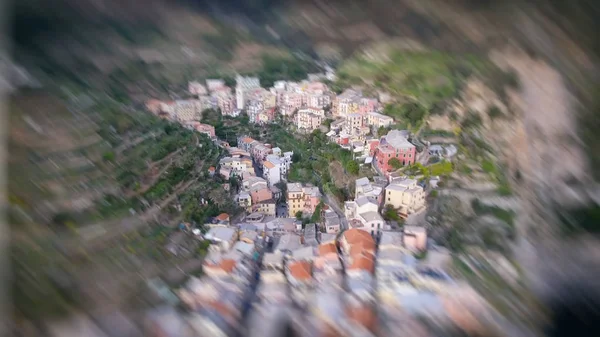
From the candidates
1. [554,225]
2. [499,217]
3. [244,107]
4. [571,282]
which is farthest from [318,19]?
[571,282]

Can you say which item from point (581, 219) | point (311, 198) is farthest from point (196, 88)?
point (581, 219)

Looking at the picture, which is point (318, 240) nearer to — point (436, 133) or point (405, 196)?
point (405, 196)

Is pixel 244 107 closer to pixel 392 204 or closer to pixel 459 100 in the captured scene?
pixel 392 204

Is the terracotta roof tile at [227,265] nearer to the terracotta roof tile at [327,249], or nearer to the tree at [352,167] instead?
the terracotta roof tile at [327,249]

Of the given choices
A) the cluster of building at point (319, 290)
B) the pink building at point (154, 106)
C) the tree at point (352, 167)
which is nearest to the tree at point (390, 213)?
the cluster of building at point (319, 290)

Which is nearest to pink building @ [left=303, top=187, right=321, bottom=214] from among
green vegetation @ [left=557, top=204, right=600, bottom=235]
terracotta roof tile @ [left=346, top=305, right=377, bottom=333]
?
→ terracotta roof tile @ [left=346, top=305, right=377, bottom=333]

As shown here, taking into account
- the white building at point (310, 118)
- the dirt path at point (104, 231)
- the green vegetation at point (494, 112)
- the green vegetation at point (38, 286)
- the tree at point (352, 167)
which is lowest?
the green vegetation at point (38, 286)

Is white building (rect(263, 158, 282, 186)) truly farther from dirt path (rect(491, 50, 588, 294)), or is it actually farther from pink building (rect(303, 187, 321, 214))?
dirt path (rect(491, 50, 588, 294))
